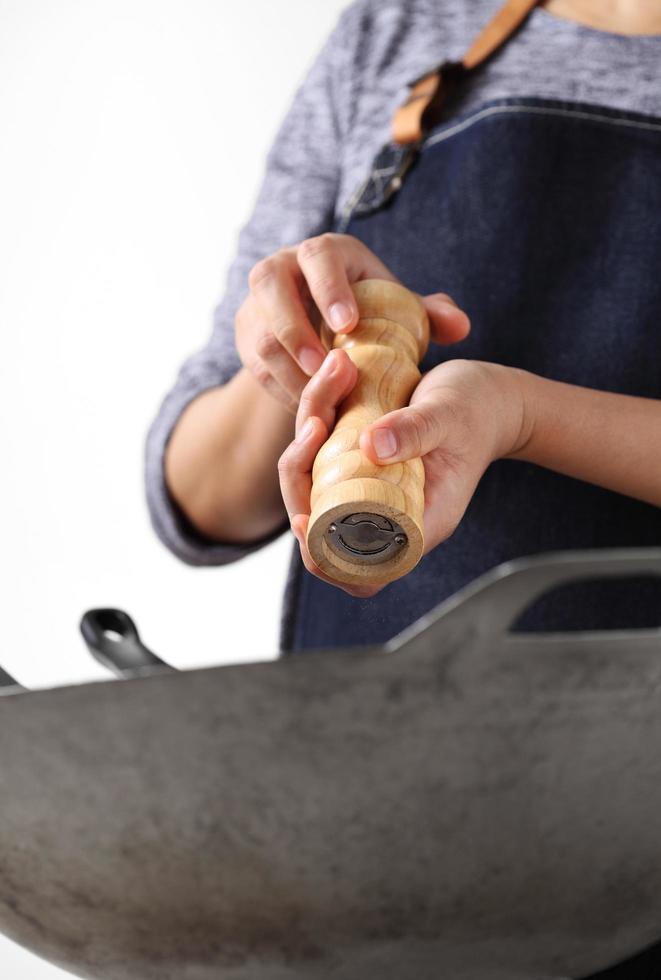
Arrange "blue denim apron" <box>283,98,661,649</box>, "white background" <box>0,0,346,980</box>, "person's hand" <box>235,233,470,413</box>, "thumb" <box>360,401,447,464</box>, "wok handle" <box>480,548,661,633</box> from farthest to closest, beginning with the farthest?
1. "white background" <box>0,0,346,980</box>
2. "blue denim apron" <box>283,98,661,649</box>
3. "person's hand" <box>235,233,470,413</box>
4. "thumb" <box>360,401,447,464</box>
5. "wok handle" <box>480,548,661,633</box>

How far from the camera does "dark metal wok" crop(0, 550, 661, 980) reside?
269 mm

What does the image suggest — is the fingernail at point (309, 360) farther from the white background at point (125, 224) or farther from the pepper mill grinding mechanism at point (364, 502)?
the white background at point (125, 224)

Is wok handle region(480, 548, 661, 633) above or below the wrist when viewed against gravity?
below

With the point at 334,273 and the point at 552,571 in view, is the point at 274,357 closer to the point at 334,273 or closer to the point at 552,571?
the point at 334,273

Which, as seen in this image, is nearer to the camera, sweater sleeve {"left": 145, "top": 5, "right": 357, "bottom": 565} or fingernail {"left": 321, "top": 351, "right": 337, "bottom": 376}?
fingernail {"left": 321, "top": 351, "right": 337, "bottom": 376}

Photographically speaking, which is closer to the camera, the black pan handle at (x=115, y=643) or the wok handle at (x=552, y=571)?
the wok handle at (x=552, y=571)

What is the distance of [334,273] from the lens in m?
0.47

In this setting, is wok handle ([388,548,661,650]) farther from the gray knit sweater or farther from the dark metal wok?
the gray knit sweater

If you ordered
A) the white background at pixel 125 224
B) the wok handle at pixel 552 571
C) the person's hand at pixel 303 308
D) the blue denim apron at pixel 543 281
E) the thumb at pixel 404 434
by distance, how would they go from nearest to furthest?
the wok handle at pixel 552 571, the thumb at pixel 404 434, the person's hand at pixel 303 308, the blue denim apron at pixel 543 281, the white background at pixel 125 224

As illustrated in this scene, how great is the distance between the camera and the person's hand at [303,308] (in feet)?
1.52

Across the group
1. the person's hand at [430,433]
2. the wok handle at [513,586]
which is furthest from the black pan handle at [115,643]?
the wok handle at [513,586]

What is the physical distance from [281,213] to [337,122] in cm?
7

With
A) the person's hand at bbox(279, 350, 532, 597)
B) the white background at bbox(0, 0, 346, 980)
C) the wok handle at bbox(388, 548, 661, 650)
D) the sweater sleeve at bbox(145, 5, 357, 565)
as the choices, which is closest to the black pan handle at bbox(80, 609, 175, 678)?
the person's hand at bbox(279, 350, 532, 597)

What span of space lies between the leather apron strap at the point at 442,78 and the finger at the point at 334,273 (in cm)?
19
